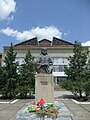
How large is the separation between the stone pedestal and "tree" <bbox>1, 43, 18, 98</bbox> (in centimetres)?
1328

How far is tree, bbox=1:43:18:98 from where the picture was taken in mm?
25328

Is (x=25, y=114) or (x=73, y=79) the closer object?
(x=25, y=114)

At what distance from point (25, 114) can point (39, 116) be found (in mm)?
605

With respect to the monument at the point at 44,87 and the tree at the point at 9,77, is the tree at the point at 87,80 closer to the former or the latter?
the tree at the point at 9,77

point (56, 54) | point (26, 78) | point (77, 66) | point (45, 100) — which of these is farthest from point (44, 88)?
point (56, 54)

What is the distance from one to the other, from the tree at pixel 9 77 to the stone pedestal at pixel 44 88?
13.3m

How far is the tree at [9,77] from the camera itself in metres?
25.3

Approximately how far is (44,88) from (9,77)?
14106 mm

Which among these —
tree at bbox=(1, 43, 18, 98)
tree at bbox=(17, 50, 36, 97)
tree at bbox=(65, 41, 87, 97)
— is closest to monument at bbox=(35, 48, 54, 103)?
tree at bbox=(1, 43, 18, 98)

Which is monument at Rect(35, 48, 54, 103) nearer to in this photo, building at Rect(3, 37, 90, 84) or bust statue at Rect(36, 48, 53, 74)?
bust statue at Rect(36, 48, 53, 74)

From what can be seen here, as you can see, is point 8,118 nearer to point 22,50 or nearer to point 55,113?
point 55,113

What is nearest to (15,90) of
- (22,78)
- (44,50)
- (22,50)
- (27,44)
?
(22,78)

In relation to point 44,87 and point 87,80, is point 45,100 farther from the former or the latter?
point 87,80

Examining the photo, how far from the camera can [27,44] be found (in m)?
67.4
